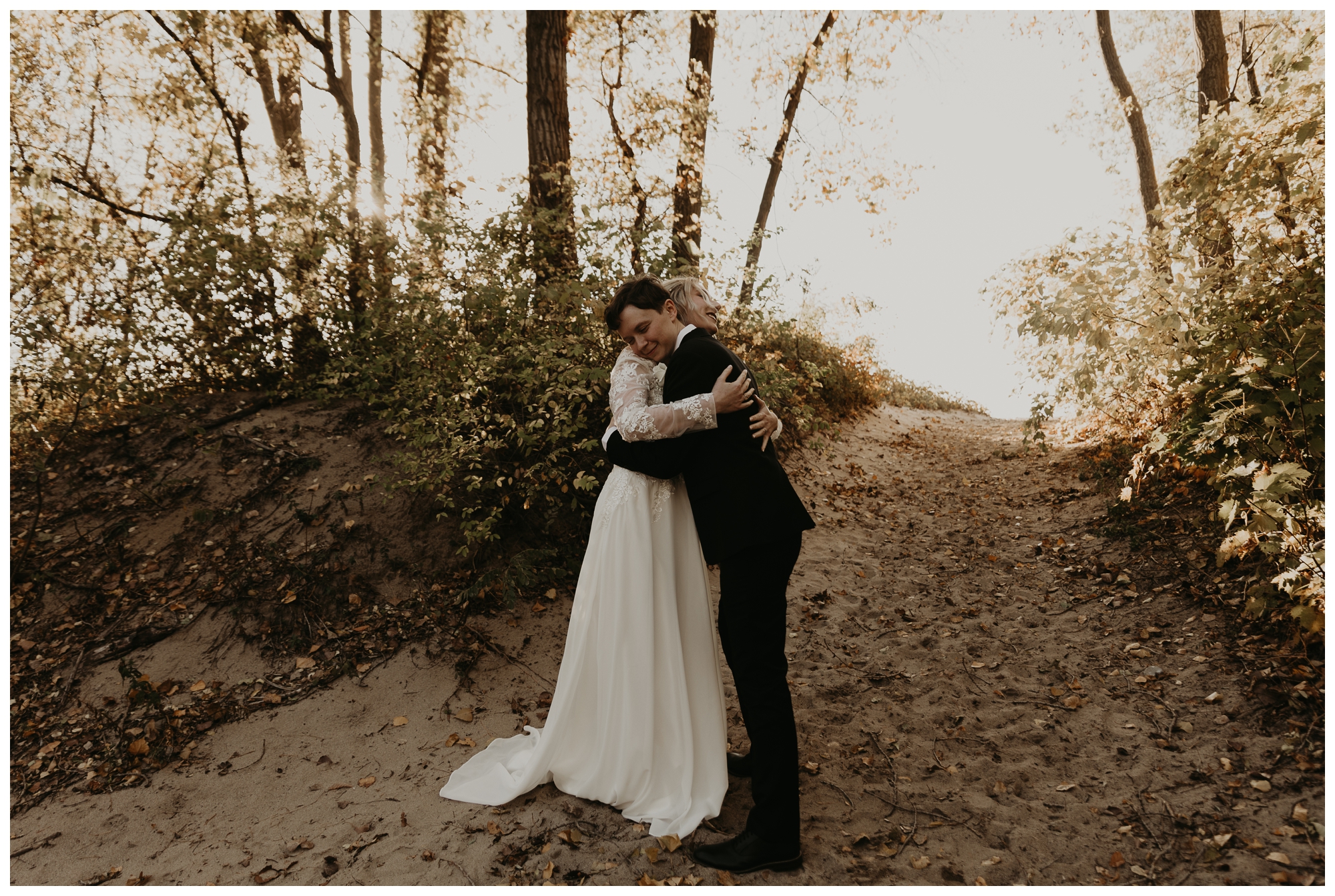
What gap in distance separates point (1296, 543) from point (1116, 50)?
9.99 meters

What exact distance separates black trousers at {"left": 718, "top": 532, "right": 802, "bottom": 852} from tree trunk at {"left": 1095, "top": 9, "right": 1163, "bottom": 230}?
8.87 meters

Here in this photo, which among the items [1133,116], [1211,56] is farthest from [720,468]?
[1133,116]

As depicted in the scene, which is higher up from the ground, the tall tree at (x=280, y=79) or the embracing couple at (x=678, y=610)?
Answer: the tall tree at (x=280, y=79)

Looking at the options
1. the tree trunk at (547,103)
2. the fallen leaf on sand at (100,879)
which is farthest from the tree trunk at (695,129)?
the fallen leaf on sand at (100,879)

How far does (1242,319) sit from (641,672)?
4345mm

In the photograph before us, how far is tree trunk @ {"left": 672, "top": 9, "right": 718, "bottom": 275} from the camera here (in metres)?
8.67

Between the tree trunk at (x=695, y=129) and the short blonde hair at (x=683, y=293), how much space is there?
5135 millimetres

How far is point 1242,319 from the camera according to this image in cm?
435

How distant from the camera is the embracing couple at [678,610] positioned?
2812 millimetres

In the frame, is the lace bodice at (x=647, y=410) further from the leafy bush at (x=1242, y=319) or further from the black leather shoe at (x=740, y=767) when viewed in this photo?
the leafy bush at (x=1242, y=319)

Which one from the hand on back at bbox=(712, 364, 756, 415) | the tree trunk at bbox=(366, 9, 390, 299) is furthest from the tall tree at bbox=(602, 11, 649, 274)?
the hand on back at bbox=(712, 364, 756, 415)

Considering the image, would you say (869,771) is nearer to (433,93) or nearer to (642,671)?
(642,671)

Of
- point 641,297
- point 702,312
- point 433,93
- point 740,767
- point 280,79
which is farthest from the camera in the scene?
point 433,93

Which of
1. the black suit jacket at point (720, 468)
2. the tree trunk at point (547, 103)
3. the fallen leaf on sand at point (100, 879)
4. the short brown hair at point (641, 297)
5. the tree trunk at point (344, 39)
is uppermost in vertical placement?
the tree trunk at point (344, 39)
